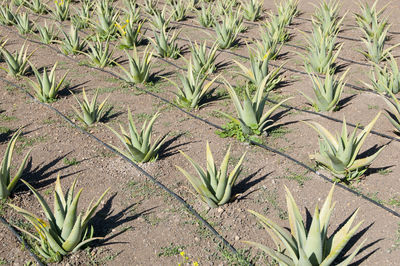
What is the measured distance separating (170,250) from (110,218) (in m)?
0.57

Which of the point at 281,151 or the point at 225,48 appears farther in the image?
the point at 225,48

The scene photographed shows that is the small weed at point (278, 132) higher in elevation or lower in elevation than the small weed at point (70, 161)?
higher

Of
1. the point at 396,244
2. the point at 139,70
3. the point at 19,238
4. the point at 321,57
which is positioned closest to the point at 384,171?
the point at 396,244

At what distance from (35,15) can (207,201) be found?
6836 mm

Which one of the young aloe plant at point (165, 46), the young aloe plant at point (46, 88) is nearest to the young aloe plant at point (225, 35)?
the young aloe plant at point (165, 46)

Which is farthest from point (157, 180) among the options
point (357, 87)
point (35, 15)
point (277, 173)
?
point (35, 15)

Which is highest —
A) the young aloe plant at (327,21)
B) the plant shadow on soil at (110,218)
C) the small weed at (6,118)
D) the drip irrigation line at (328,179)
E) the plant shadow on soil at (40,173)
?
the young aloe plant at (327,21)

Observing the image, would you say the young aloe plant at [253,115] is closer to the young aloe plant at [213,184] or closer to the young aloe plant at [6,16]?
the young aloe plant at [213,184]

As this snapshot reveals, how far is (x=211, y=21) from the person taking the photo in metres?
6.85

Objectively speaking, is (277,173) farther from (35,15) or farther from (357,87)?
(35,15)

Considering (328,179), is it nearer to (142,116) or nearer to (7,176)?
(142,116)

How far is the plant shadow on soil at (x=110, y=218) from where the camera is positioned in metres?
2.77

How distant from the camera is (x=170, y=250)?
260 cm

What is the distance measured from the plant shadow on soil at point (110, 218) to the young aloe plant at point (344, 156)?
57.0 inches
